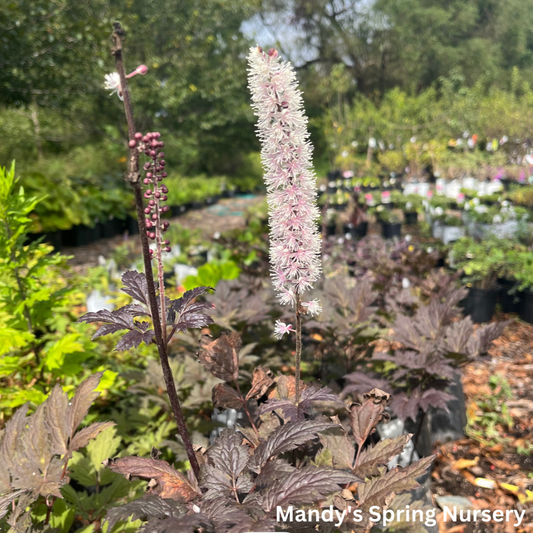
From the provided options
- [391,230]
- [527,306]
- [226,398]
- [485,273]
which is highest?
[226,398]

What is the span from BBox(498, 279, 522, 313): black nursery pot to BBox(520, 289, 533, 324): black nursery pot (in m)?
0.07

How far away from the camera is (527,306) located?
4.66 m

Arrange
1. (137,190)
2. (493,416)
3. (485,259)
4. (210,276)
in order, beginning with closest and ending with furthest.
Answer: (137,190) → (493,416) → (210,276) → (485,259)

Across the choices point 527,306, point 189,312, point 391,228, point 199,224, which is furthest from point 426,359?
point 199,224

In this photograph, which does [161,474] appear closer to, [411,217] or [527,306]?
[527,306]

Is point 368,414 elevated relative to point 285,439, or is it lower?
lower

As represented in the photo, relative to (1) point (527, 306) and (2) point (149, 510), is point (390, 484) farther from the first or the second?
(1) point (527, 306)

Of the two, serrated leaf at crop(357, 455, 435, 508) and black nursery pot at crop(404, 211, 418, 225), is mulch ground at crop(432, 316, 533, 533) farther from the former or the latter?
black nursery pot at crop(404, 211, 418, 225)

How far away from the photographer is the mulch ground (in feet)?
7.61

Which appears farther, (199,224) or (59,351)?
(199,224)

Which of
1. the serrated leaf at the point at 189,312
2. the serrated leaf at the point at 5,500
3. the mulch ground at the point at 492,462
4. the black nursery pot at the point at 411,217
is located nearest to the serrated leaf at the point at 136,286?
the serrated leaf at the point at 189,312

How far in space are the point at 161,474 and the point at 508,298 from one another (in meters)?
5.08

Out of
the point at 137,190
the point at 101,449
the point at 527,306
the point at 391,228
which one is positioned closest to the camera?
the point at 137,190

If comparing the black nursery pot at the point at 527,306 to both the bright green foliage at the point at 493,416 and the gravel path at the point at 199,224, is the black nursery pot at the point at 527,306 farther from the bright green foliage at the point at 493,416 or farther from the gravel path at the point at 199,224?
the gravel path at the point at 199,224
